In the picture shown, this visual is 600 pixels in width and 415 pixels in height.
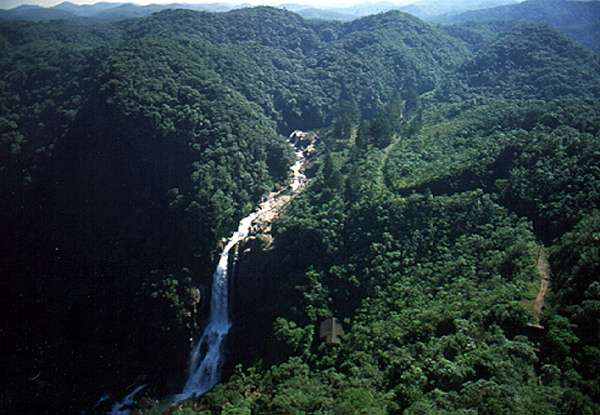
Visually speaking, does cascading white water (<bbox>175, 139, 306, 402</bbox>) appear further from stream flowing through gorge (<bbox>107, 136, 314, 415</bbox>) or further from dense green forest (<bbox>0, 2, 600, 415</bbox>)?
dense green forest (<bbox>0, 2, 600, 415</bbox>)

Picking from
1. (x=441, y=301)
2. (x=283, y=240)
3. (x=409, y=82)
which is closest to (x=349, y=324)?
(x=441, y=301)

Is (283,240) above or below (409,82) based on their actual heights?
below

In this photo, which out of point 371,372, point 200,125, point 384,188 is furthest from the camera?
point 200,125

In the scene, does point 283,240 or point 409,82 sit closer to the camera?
point 283,240

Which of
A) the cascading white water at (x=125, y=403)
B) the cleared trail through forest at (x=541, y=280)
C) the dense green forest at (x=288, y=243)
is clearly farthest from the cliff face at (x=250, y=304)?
the cleared trail through forest at (x=541, y=280)

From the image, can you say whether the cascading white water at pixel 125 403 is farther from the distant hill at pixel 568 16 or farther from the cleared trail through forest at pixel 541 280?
the distant hill at pixel 568 16

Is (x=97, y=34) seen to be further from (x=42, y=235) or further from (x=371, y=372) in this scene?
(x=371, y=372)
